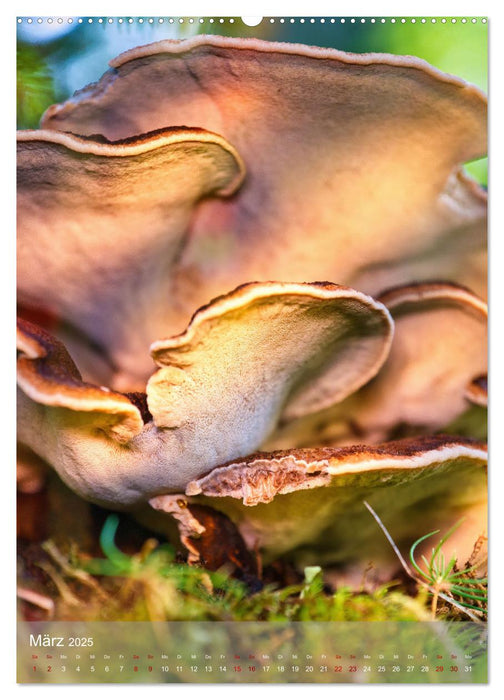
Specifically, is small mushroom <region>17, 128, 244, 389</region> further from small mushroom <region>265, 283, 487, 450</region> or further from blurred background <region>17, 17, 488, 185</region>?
small mushroom <region>265, 283, 487, 450</region>

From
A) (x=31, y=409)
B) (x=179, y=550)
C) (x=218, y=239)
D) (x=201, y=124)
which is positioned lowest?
(x=179, y=550)

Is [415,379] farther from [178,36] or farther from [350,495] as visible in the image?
[178,36]

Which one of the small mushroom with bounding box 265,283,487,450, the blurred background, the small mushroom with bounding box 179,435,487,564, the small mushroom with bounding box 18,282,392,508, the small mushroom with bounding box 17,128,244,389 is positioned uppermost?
the blurred background

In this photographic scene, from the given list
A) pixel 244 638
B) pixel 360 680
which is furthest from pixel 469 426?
pixel 244 638

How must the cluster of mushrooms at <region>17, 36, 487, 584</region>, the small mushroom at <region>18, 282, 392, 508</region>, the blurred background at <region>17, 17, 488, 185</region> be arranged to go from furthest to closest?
the blurred background at <region>17, 17, 488, 185</region>
the cluster of mushrooms at <region>17, 36, 487, 584</region>
the small mushroom at <region>18, 282, 392, 508</region>

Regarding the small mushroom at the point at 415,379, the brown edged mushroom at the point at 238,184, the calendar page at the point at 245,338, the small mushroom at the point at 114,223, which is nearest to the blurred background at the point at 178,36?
the calendar page at the point at 245,338

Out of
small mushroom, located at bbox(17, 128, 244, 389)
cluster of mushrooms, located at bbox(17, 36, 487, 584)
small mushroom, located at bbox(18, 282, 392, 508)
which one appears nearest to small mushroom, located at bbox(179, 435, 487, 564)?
cluster of mushrooms, located at bbox(17, 36, 487, 584)

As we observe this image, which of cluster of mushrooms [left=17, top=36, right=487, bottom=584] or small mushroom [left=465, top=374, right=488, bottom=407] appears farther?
small mushroom [left=465, top=374, right=488, bottom=407]

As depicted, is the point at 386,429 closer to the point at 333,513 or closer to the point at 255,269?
the point at 333,513
